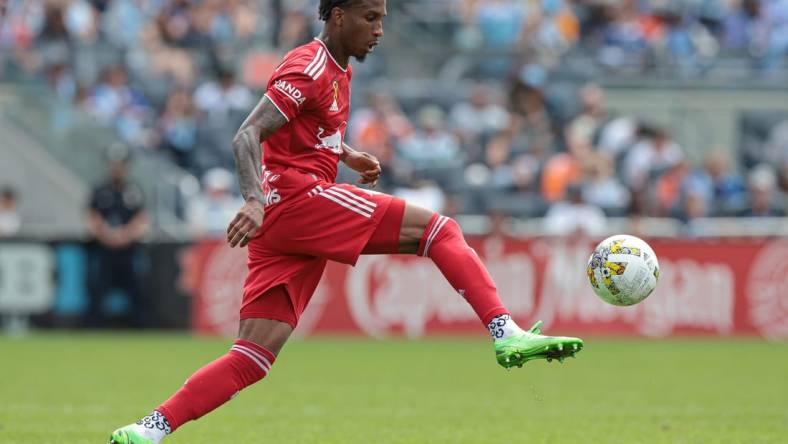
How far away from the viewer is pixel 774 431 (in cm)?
873

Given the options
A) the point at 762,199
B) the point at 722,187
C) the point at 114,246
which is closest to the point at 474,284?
the point at 114,246

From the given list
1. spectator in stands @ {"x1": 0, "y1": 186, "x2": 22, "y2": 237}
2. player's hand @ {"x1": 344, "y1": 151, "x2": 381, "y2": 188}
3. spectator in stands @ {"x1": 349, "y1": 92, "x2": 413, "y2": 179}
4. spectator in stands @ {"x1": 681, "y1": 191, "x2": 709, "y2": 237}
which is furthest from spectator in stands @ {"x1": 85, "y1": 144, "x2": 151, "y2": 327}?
player's hand @ {"x1": 344, "y1": 151, "x2": 381, "y2": 188}

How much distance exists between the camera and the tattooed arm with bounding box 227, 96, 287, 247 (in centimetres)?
635

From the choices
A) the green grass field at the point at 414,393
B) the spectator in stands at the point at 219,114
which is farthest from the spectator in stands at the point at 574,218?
the spectator in stands at the point at 219,114

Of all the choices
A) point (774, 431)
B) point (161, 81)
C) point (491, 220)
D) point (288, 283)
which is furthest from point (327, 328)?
point (288, 283)

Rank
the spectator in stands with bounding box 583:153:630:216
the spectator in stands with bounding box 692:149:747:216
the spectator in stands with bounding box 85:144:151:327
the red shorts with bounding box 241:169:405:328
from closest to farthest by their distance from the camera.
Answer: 1. the red shorts with bounding box 241:169:405:328
2. the spectator in stands with bounding box 85:144:151:327
3. the spectator in stands with bounding box 583:153:630:216
4. the spectator in stands with bounding box 692:149:747:216

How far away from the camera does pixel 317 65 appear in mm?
6824

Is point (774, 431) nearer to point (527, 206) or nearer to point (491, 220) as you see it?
point (491, 220)

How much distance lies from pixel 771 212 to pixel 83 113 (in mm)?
9986

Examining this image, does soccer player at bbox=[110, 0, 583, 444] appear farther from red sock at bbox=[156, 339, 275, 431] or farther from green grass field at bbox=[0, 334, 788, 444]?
green grass field at bbox=[0, 334, 788, 444]

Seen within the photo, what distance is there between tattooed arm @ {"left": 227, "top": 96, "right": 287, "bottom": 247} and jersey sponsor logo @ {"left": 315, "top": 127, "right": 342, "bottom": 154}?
38 centimetres

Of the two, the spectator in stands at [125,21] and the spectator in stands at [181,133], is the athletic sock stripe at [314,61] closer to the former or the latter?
the spectator in stands at [181,133]

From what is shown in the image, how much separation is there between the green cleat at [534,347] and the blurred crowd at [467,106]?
1212cm

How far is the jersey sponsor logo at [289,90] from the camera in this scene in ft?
21.9
